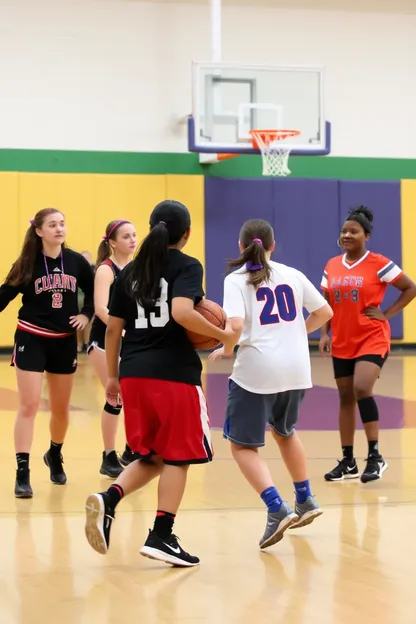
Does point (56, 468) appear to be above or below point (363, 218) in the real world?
below

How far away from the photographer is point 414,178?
66.7 feet

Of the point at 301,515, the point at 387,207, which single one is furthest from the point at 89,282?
the point at 387,207

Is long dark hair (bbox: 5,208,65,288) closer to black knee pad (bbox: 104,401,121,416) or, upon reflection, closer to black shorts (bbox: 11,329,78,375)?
black shorts (bbox: 11,329,78,375)

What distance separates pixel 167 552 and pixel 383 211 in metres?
15.7

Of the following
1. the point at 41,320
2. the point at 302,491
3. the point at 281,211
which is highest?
the point at 281,211

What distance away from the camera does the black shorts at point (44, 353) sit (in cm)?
677

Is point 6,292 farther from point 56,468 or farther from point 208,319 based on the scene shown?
point 208,319

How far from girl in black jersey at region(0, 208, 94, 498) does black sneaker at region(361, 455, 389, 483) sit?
6.94 ft

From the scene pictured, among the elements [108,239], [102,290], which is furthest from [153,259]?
[108,239]

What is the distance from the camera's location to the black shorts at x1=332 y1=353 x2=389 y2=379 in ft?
23.9

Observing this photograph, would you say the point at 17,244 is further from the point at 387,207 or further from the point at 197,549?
the point at 197,549

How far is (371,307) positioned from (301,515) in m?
2.22

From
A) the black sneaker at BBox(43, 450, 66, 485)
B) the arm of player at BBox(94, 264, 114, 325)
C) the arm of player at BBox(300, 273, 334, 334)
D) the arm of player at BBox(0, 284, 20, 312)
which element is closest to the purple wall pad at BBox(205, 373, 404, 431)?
the black sneaker at BBox(43, 450, 66, 485)

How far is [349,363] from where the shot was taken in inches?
291
